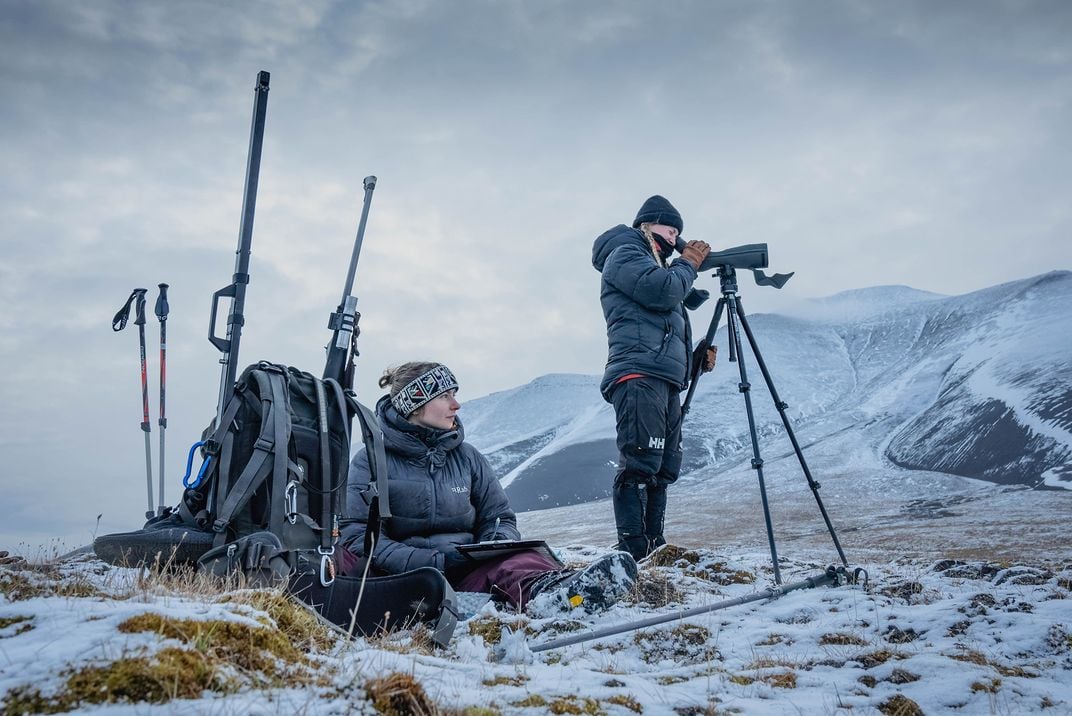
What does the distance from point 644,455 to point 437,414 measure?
151cm

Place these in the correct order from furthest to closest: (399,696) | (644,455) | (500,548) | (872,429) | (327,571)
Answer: (872,429) → (644,455) → (500,548) → (327,571) → (399,696)

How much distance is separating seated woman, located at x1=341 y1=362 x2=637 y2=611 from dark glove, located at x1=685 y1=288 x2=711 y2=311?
7.26 ft

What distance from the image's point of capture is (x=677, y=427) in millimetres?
5758

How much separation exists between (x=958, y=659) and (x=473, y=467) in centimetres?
315

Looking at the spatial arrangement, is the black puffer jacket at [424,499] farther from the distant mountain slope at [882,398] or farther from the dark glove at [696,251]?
the distant mountain slope at [882,398]

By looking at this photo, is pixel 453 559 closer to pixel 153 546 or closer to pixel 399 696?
pixel 153 546

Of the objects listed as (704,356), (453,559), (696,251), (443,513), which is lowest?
(453,559)

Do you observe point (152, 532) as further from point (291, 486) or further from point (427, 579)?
point (427, 579)

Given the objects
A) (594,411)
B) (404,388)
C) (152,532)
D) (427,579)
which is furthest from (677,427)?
(594,411)

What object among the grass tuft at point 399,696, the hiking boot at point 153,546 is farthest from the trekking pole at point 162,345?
the grass tuft at point 399,696

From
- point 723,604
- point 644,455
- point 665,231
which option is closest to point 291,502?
point 723,604

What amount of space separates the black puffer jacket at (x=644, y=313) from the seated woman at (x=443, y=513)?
1.30 metres

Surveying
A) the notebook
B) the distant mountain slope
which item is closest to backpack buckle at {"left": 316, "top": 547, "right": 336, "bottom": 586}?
the notebook

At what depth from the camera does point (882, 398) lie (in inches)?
812
